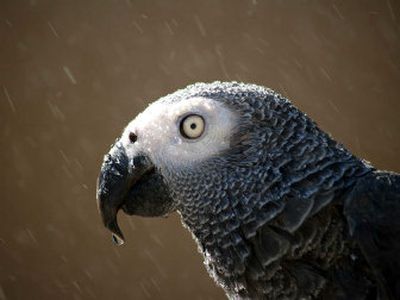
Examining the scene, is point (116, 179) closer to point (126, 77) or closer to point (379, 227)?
point (379, 227)

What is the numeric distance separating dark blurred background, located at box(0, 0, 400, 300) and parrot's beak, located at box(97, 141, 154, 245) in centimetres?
189

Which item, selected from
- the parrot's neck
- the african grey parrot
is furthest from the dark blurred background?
the parrot's neck

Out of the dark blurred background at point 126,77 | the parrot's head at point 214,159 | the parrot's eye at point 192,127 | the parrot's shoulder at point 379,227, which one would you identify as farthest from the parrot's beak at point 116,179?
the dark blurred background at point 126,77

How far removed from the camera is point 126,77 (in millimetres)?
2889

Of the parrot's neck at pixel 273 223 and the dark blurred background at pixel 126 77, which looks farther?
the dark blurred background at pixel 126 77

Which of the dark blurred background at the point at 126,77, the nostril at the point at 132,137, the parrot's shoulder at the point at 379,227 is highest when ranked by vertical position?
the dark blurred background at the point at 126,77

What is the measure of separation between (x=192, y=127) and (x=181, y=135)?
0.03m

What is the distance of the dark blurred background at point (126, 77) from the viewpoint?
9.35 feet

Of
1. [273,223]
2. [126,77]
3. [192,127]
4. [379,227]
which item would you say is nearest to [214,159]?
[192,127]

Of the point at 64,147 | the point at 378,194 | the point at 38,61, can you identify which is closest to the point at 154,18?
the point at 38,61

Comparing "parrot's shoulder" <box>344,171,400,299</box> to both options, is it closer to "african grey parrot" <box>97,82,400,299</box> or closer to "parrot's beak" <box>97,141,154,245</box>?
"african grey parrot" <box>97,82,400,299</box>

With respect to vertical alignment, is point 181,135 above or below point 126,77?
below

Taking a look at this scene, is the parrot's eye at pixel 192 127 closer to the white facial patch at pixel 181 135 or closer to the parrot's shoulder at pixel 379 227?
the white facial patch at pixel 181 135

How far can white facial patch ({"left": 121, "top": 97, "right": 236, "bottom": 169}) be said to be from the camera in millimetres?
1051
